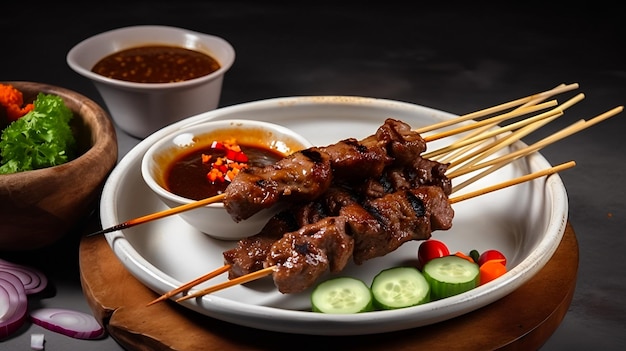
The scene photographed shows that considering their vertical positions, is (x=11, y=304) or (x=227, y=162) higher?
(x=227, y=162)

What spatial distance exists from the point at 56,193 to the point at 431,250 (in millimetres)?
2050

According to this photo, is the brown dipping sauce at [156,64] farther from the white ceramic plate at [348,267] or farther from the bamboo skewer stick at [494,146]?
the bamboo skewer stick at [494,146]

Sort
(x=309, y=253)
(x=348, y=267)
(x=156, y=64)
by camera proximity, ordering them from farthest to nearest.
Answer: (x=156, y=64), (x=348, y=267), (x=309, y=253)

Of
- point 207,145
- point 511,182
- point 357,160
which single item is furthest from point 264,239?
point 511,182

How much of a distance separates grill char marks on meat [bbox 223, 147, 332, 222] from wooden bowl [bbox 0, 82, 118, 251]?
3.16 ft

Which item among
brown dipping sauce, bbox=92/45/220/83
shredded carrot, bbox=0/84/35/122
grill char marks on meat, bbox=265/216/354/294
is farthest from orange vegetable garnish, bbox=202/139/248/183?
brown dipping sauce, bbox=92/45/220/83

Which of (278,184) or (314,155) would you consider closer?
(278,184)

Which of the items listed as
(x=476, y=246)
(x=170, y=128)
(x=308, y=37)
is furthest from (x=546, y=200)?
(x=308, y=37)

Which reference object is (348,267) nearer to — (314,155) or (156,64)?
(314,155)

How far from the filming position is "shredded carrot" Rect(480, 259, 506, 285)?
4537 millimetres

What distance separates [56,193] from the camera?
4.69 meters

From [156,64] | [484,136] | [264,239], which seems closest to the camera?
[264,239]

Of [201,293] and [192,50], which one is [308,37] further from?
[201,293]

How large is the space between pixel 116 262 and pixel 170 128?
3.95ft
